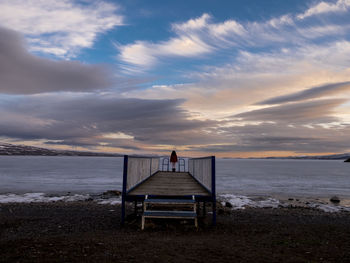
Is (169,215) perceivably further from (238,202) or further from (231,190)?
(231,190)

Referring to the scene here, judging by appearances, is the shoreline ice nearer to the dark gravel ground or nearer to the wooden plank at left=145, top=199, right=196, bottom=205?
the dark gravel ground

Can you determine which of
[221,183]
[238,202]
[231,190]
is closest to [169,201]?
[238,202]

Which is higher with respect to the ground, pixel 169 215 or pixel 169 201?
pixel 169 201

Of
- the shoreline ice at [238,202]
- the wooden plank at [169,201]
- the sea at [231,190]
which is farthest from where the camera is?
the sea at [231,190]

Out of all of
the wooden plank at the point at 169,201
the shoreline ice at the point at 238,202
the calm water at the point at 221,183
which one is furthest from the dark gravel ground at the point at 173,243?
the calm water at the point at 221,183

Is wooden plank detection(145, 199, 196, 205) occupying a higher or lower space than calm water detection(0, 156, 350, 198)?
higher

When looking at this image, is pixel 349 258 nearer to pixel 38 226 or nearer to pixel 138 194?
pixel 138 194

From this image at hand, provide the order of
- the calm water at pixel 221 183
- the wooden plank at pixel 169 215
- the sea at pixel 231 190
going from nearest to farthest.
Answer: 1. the wooden plank at pixel 169 215
2. the sea at pixel 231 190
3. the calm water at pixel 221 183

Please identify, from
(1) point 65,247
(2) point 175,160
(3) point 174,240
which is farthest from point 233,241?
(2) point 175,160

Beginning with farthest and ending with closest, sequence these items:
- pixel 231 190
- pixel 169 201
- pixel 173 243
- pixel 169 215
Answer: pixel 231 190
pixel 169 201
pixel 169 215
pixel 173 243

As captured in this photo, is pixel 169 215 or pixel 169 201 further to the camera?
pixel 169 201

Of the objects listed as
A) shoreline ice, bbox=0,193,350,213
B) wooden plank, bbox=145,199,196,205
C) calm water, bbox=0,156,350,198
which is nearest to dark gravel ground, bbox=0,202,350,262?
wooden plank, bbox=145,199,196,205

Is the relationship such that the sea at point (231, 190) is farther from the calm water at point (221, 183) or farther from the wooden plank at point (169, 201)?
the wooden plank at point (169, 201)

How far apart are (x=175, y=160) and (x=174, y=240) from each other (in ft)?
50.5
